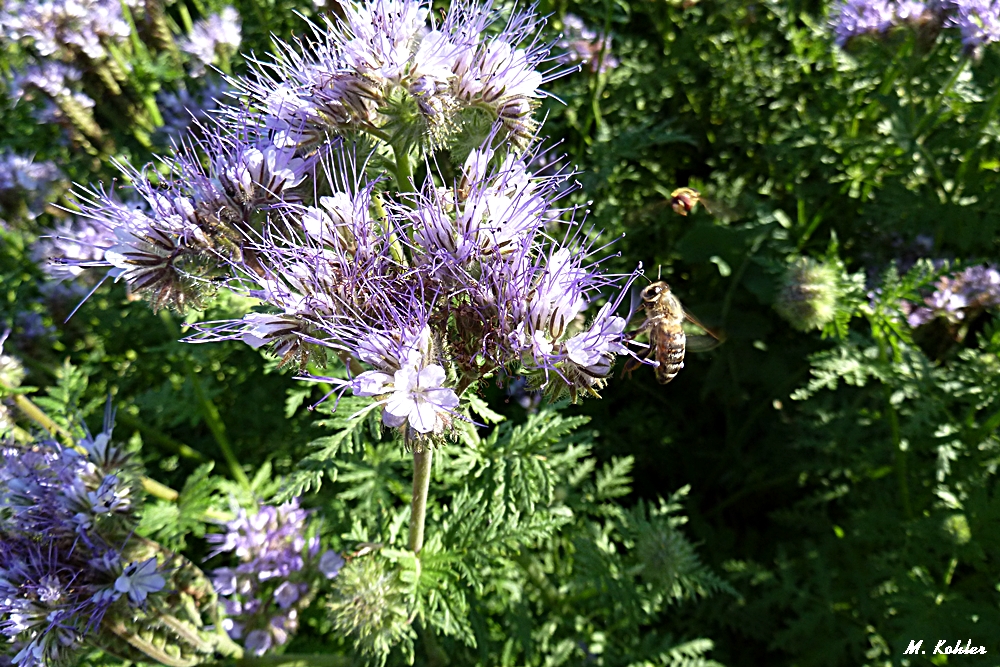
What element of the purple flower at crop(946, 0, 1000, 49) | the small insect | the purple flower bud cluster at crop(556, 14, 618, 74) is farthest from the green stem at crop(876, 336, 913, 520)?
the purple flower bud cluster at crop(556, 14, 618, 74)

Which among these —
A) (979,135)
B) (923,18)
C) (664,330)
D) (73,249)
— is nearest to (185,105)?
(73,249)

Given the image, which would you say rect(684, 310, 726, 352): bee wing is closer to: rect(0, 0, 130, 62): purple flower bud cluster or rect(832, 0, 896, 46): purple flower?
rect(832, 0, 896, 46): purple flower

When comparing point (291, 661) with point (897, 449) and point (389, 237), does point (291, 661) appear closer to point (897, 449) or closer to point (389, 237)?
point (389, 237)

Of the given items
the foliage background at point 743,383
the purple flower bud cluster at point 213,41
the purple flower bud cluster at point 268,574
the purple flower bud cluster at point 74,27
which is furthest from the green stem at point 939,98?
the purple flower bud cluster at point 74,27

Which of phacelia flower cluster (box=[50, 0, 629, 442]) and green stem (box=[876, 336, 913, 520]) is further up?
phacelia flower cluster (box=[50, 0, 629, 442])

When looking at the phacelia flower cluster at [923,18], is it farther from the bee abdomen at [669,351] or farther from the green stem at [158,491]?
the green stem at [158,491]

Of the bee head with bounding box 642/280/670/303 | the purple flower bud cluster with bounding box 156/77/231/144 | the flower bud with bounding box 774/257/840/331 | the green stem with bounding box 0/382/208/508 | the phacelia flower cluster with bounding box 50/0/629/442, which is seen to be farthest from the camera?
the purple flower bud cluster with bounding box 156/77/231/144

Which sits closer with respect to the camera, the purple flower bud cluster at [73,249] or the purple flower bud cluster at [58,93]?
the purple flower bud cluster at [73,249]

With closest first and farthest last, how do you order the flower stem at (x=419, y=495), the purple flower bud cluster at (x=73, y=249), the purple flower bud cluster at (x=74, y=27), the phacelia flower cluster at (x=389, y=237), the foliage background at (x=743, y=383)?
the phacelia flower cluster at (x=389, y=237), the flower stem at (x=419, y=495), the purple flower bud cluster at (x=73, y=249), the foliage background at (x=743, y=383), the purple flower bud cluster at (x=74, y=27)
